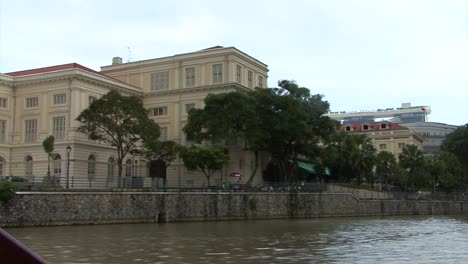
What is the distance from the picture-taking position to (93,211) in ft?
123

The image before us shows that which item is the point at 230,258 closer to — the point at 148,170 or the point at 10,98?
the point at 148,170

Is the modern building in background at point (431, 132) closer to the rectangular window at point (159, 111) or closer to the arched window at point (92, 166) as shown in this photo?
the rectangular window at point (159, 111)

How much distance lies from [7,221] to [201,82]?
37046 millimetres

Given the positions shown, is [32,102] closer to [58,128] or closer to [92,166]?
[58,128]

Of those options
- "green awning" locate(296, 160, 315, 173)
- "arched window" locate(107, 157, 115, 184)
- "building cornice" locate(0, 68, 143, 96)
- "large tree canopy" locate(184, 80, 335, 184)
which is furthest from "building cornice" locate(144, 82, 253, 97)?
"green awning" locate(296, 160, 315, 173)

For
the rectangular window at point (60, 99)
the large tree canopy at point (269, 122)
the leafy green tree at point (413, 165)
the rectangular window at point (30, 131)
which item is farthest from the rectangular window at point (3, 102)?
the leafy green tree at point (413, 165)

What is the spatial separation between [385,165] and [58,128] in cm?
4957

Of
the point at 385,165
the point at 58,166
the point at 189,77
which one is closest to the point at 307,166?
the point at 385,165

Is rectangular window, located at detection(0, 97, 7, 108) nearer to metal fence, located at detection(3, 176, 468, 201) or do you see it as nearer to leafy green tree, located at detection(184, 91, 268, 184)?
metal fence, located at detection(3, 176, 468, 201)

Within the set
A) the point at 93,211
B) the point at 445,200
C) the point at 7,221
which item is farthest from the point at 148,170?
the point at 445,200

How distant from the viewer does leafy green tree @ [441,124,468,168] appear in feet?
332

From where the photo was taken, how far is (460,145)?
101m

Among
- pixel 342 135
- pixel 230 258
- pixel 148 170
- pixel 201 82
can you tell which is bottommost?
pixel 230 258

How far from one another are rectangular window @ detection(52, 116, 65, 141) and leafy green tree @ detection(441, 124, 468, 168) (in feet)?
241
